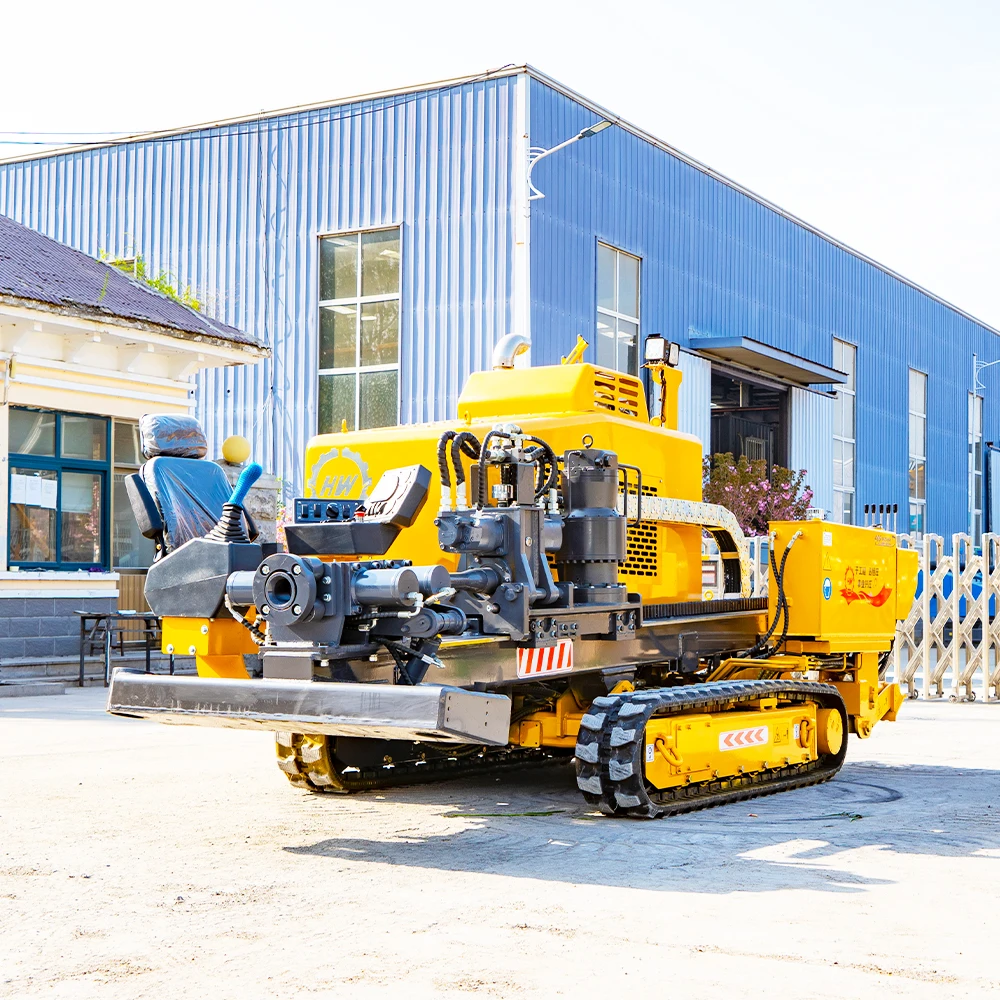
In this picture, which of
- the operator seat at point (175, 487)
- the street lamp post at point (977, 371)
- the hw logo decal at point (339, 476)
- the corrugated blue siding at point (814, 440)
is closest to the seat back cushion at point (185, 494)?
the operator seat at point (175, 487)

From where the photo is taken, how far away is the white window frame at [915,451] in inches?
1491

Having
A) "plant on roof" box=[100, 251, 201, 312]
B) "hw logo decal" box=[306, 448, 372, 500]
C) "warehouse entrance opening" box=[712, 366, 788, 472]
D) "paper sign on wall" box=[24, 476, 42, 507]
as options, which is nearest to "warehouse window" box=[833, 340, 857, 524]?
"warehouse entrance opening" box=[712, 366, 788, 472]

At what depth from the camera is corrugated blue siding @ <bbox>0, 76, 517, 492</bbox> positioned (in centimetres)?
2314

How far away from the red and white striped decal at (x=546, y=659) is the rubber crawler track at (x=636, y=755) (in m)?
0.39

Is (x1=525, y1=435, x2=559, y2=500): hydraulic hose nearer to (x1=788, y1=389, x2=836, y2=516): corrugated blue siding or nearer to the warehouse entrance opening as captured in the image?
the warehouse entrance opening

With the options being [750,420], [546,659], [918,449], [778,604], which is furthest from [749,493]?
[546,659]

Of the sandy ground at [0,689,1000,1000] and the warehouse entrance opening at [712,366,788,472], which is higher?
the warehouse entrance opening at [712,366,788,472]

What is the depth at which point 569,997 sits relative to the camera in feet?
15.6

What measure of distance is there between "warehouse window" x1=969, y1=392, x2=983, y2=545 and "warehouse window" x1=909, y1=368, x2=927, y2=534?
4.30 m

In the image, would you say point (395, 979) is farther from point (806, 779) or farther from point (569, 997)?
point (806, 779)

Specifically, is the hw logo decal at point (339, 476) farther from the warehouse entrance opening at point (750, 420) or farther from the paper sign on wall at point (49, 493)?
the warehouse entrance opening at point (750, 420)

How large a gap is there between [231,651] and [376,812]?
1.75 m

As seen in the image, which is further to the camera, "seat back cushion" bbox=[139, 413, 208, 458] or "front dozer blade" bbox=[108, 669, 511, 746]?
"seat back cushion" bbox=[139, 413, 208, 458]

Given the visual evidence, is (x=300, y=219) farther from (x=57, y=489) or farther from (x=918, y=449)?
(x=918, y=449)
